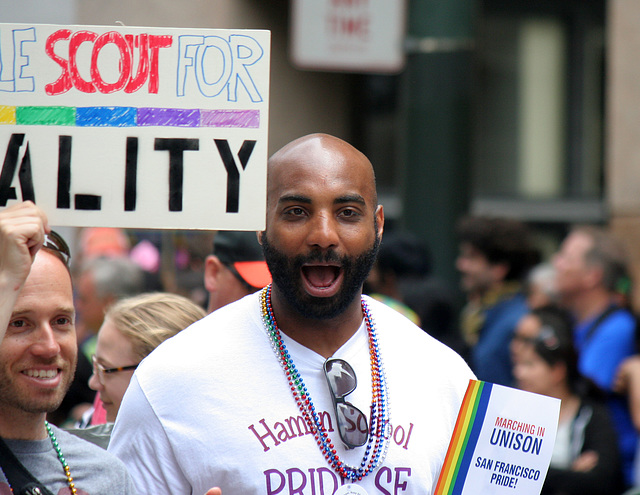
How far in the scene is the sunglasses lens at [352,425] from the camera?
241cm

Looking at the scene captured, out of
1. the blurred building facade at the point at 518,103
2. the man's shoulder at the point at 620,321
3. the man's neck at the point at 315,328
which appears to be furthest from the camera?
the blurred building facade at the point at 518,103

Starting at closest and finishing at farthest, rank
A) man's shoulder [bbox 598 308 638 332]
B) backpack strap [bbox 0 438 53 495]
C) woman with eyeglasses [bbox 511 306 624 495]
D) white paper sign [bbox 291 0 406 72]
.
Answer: backpack strap [bbox 0 438 53 495] → woman with eyeglasses [bbox 511 306 624 495] → man's shoulder [bbox 598 308 638 332] → white paper sign [bbox 291 0 406 72]

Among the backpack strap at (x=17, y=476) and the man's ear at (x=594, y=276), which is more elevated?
the backpack strap at (x=17, y=476)

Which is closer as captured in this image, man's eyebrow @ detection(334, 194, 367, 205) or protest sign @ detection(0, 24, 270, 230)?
protest sign @ detection(0, 24, 270, 230)

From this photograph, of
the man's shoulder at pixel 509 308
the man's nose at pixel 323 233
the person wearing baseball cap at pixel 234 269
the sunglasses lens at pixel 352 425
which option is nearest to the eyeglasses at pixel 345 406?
the sunglasses lens at pixel 352 425

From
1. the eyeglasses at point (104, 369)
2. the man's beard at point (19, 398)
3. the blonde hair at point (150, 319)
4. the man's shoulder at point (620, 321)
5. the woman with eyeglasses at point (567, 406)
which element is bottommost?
the woman with eyeglasses at point (567, 406)

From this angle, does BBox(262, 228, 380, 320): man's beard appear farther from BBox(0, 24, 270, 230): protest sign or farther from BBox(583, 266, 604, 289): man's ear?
BBox(583, 266, 604, 289): man's ear

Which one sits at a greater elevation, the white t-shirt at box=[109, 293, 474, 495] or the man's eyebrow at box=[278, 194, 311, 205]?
the man's eyebrow at box=[278, 194, 311, 205]

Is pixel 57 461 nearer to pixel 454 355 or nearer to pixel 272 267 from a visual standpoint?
pixel 272 267

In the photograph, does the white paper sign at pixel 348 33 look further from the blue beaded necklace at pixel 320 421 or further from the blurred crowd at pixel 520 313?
the blue beaded necklace at pixel 320 421

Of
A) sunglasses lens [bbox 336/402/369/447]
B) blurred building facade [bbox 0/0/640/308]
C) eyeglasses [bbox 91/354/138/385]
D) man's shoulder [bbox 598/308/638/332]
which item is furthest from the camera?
blurred building facade [bbox 0/0/640/308]

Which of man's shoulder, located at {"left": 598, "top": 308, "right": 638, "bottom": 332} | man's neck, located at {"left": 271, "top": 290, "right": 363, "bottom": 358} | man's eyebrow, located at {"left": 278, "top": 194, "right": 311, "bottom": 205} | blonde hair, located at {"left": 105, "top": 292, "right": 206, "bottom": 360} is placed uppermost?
man's eyebrow, located at {"left": 278, "top": 194, "right": 311, "bottom": 205}

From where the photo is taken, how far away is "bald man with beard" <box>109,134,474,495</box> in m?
2.34

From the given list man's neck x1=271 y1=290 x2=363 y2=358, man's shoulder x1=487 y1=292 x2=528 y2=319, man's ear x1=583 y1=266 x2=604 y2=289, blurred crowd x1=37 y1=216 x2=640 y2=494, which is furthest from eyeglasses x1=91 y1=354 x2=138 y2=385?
man's ear x1=583 y1=266 x2=604 y2=289
